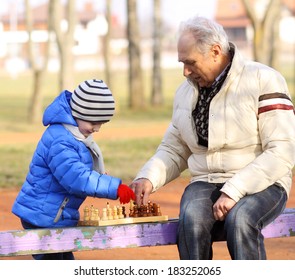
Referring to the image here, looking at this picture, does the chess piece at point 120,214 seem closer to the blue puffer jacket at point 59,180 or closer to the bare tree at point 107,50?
the blue puffer jacket at point 59,180

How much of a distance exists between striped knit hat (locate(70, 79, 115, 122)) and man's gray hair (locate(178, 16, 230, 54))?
563 millimetres

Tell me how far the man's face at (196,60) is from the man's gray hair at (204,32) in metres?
0.02

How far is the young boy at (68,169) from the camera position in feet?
19.2

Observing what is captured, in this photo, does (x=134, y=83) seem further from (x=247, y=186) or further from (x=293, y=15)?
(x=293, y=15)

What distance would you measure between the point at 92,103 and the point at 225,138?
77 centimetres

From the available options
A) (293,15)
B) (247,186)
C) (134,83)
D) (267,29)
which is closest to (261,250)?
(247,186)

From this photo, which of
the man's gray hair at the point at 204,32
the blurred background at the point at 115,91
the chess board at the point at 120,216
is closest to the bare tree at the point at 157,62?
the blurred background at the point at 115,91

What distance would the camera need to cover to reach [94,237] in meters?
5.89

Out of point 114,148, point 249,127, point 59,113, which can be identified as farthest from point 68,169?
point 114,148

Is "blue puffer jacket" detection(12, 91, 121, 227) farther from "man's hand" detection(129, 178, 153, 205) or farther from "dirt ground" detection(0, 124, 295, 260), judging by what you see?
"dirt ground" detection(0, 124, 295, 260)

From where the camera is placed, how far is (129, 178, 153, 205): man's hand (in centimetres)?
619

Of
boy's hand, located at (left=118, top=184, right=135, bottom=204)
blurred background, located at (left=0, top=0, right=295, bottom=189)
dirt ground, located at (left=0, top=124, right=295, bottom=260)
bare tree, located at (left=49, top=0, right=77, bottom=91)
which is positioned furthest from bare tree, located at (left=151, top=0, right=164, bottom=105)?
boy's hand, located at (left=118, top=184, right=135, bottom=204)

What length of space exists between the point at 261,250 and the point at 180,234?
18.4 inches
